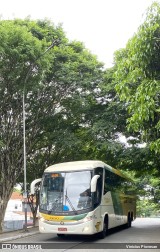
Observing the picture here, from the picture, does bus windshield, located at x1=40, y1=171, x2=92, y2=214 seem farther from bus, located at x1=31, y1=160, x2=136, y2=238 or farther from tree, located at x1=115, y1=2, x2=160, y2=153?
tree, located at x1=115, y1=2, x2=160, y2=153

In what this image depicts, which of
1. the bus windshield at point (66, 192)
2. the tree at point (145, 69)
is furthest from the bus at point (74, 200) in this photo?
the tree at point (145, 69)

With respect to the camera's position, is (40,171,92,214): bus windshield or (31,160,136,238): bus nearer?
(31,160,136,238): bus

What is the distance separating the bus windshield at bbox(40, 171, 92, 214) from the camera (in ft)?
46.5

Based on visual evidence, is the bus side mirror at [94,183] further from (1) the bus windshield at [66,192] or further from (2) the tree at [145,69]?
(2) the tree at [145,69]

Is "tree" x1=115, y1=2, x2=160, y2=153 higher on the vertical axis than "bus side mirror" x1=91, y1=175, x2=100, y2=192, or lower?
higher

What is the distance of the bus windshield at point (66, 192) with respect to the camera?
1418cm

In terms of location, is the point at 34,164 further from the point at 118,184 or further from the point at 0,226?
the point at 118,184

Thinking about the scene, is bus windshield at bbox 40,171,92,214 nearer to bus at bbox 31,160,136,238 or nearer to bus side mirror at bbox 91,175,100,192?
bus at bbox 31,160,136,238

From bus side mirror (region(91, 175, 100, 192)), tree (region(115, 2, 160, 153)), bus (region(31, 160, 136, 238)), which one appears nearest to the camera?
tree (region(115, 2, 160, 153))

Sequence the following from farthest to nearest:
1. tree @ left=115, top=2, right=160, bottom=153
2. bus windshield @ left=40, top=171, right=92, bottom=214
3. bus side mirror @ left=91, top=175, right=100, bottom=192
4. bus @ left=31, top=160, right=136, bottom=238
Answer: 1. bus windshield @ left=40, top=171, right=92, bottom=214
2. bus @ left=31, top=160, right=136, bottom=238
3. bus side mirror @ left=91, top=175, right=100, bottom=192
4. tree @ left=115, top=2, right=160, bottom=153

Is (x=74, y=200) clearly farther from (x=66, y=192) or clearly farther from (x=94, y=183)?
(x=94, y=183)

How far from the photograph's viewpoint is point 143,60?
10.3 m

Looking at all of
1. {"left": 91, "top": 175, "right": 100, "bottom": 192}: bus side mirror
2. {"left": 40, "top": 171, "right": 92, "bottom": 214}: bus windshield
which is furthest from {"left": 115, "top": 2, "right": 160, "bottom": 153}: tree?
{"left": 40, "top": 171, "right": 92, "bottom": 214}: bus windshield

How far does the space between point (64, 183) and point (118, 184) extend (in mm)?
5954
